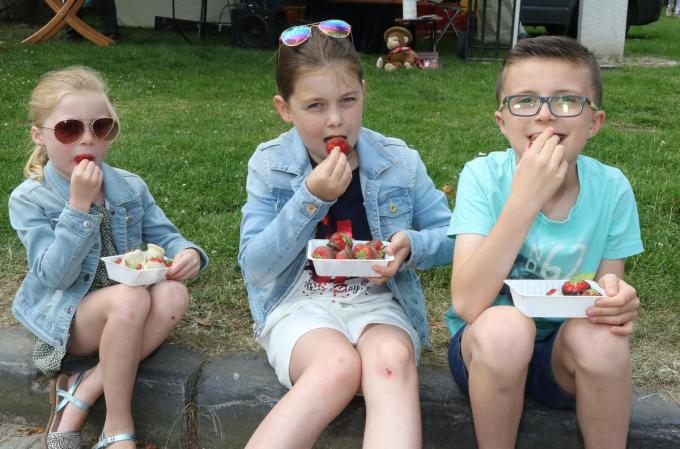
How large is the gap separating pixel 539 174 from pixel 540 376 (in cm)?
63

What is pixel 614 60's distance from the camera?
395 inches

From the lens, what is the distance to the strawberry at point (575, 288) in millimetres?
2080

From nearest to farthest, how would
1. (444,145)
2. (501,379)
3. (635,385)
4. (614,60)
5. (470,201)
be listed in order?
(501,379), (470,201), (635,385), (444,145), (614,60)

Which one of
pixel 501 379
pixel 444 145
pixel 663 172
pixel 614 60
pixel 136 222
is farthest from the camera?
pixel 614 60

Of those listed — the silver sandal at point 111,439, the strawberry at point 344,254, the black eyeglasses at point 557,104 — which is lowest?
the silver sandal at point 111,439

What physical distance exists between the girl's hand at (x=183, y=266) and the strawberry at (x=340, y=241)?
0.55 meters

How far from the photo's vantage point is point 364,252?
2.41 meters

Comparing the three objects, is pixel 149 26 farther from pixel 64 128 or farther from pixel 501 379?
pixel 501 379

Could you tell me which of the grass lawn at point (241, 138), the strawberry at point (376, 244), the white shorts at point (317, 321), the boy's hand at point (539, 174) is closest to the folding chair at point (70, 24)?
the grass lawn at point (241, 138)

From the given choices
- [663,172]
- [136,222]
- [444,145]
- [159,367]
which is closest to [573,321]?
[159,367]

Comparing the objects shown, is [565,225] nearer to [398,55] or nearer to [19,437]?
[19,437]

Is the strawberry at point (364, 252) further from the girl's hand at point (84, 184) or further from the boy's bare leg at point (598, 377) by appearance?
the girl's hand at point (84, 184)

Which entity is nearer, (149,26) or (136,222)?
(136,222)

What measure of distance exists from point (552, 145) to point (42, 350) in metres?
1.78
